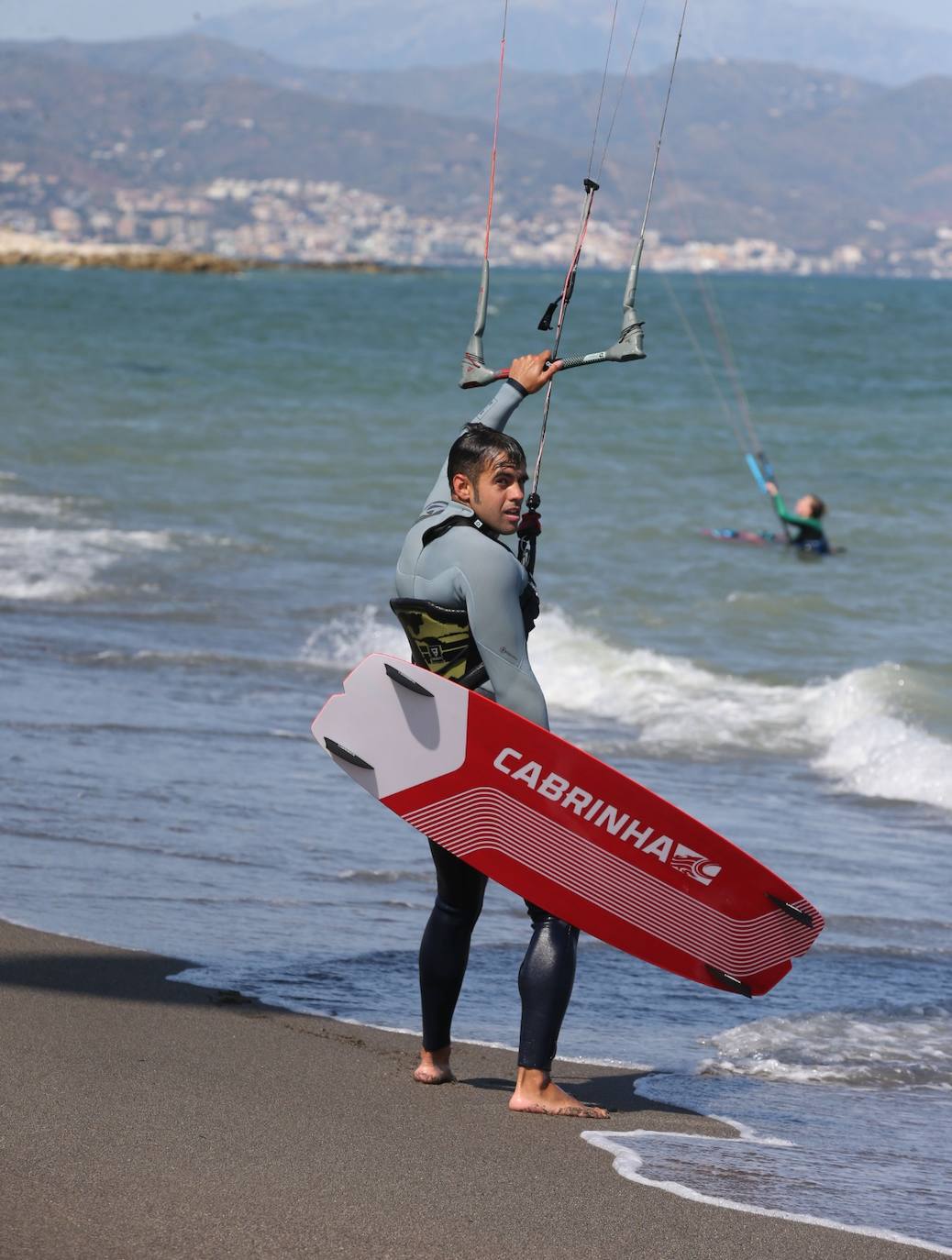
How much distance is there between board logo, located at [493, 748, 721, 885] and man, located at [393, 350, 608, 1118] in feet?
0.38

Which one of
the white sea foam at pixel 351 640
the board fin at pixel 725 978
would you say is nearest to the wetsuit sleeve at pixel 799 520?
the white sea foam at pixel 351 640

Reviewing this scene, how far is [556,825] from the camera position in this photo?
386cm

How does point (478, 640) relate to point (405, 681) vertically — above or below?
above

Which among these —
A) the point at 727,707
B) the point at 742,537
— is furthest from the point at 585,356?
the point at 742,537

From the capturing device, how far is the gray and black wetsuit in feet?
11.6

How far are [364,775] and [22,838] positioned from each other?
7.15ft

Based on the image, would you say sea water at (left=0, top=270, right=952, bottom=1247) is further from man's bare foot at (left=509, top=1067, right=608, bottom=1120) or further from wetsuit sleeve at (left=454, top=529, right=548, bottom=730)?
wetsuit sleeve at (left=454, top=529, right=548, bottom=730)

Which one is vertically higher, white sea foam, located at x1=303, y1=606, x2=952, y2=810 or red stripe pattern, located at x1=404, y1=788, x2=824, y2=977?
red stripe pattern, located at x1=404, y1=788, x2=824, y2=977

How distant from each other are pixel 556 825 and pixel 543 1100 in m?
0.60

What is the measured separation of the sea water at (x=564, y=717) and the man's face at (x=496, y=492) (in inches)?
51.2

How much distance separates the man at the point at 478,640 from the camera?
3557 millimetres

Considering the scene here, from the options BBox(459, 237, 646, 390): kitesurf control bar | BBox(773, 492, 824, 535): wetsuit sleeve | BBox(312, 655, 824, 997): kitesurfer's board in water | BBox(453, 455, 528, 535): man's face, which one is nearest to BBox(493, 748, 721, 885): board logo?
BBox(312, 655, 824, 997): kitesurfer's board in water

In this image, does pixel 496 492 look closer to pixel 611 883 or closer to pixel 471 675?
pixel 471 675

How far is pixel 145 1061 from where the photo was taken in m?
3.61
